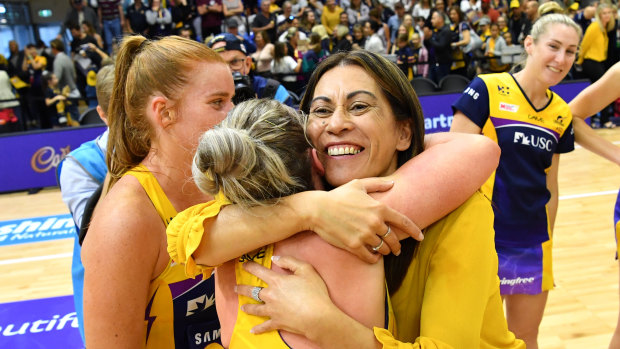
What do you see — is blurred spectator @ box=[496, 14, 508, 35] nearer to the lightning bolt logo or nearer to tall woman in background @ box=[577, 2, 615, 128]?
tall woman in background @ box=[577, 2, 615, 128]

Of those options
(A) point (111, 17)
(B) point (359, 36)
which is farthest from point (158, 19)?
(B) point (359, 36)

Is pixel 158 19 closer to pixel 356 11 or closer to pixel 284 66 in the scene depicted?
pixel 284 66

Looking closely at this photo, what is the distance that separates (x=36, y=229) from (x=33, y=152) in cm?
204

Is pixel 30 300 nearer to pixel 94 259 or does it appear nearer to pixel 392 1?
pixel 94 259

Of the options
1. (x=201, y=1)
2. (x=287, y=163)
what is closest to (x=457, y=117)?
(x=287, y=163)

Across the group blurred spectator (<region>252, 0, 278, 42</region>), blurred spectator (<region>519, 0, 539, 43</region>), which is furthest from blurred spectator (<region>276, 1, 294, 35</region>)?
blurred spectator (<region>519, 0, 539, 43</region>)

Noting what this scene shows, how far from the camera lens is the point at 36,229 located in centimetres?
598

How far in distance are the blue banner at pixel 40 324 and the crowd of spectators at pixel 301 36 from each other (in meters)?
5.14

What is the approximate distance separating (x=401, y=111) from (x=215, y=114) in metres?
0.55

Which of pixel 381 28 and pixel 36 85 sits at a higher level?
pixel 381 28

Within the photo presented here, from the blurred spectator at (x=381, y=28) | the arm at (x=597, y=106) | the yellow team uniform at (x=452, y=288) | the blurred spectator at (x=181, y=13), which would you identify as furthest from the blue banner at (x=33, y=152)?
the yellow team uniform at (x=452, y=288)

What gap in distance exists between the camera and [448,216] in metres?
1.31

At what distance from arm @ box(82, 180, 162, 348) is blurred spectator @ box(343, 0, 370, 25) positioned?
1040cm

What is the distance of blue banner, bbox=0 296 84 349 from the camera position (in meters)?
3.55
